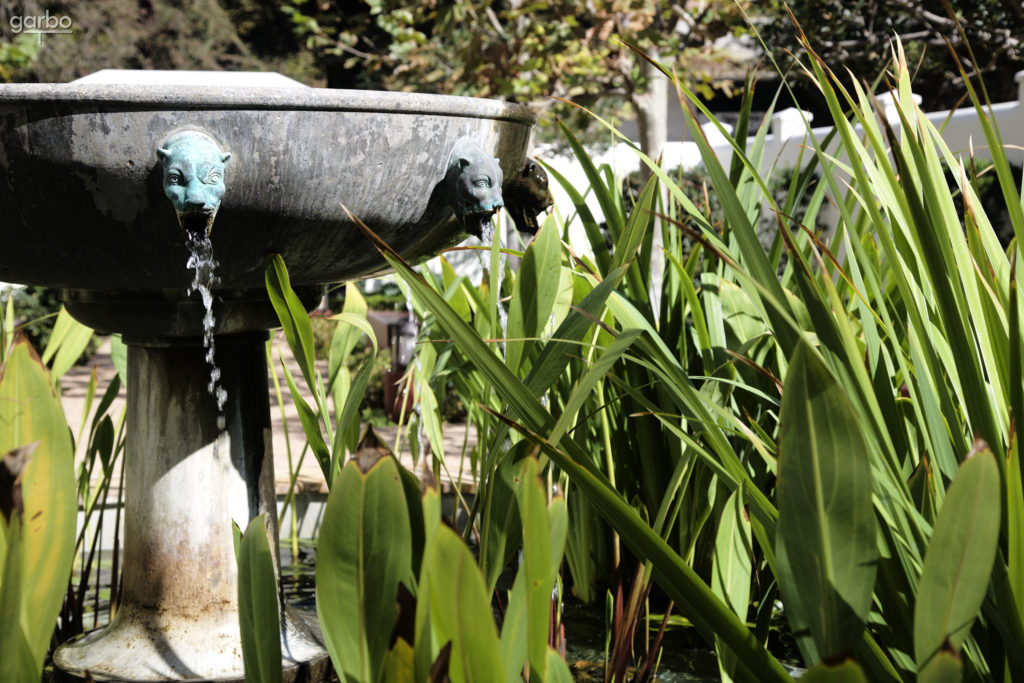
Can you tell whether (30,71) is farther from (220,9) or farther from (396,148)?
(396,148)

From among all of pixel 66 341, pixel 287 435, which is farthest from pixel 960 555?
pixel 66 341

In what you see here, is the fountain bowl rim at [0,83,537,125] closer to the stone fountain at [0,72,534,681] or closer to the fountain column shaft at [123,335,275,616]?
the stone fountain at [0,72,534,681]

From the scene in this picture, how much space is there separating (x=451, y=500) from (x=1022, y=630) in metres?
1.79

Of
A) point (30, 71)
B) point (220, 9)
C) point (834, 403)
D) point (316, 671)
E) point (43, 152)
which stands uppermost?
point (220, 9)

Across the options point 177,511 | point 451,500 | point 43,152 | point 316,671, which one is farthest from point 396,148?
point 451,500

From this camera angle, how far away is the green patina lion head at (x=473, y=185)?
135cm

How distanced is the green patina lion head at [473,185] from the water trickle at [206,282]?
34cm

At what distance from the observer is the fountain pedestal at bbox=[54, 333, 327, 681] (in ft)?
5.49

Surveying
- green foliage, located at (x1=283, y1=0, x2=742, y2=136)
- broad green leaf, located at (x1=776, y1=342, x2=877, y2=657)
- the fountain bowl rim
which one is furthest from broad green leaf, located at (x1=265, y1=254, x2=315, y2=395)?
green foliage, located at (x1=283, y1=0, x2=742, y2=136)

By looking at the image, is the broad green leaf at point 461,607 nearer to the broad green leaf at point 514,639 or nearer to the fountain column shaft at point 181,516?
the broad green leaf at point 514,639

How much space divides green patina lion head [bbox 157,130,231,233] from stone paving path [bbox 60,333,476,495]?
0.40m

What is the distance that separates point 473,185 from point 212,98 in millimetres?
351

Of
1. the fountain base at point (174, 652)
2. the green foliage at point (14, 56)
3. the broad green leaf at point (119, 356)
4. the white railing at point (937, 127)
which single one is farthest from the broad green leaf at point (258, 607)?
the green foliage at point (14, 56)

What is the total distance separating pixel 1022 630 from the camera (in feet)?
2.91
